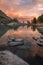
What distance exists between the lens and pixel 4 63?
20672 mm

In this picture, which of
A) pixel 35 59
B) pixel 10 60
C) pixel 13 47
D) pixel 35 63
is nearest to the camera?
pixel 10 60

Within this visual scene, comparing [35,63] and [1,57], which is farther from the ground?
[1,57]

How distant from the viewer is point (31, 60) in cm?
2597

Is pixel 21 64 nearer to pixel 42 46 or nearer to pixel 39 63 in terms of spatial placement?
pixel 39 63

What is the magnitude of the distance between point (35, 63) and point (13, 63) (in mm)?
4663

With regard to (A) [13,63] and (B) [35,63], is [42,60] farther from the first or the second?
(A) [13,63]

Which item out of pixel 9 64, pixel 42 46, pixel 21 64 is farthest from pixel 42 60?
pixel 42 46

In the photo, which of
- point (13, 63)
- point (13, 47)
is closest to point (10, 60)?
point (13, 63)

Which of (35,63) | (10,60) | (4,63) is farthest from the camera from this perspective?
(35,63)

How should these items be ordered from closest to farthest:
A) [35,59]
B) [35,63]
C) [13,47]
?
1. [35,63]
2. [35,59]
3. [13,47]

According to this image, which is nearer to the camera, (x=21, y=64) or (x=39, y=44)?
(x=21, y=64)

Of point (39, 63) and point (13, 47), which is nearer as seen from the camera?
point (39, 63)

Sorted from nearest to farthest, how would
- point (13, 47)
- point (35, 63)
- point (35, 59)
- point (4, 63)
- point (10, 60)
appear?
point (4, 63) < point (10, 60) < point (35, 63) < point (35, 59) < point (13, 47)

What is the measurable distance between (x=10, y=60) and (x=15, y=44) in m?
16.1
